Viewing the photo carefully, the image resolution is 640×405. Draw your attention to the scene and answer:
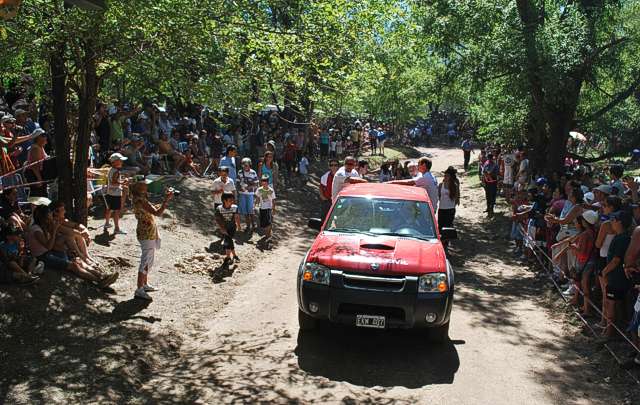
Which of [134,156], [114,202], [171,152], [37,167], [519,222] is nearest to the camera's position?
[37,167]

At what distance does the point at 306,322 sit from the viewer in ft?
25.7

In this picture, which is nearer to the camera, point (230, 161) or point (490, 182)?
point (230, 161)

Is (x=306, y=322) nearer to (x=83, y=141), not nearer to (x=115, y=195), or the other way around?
(x=83, y=141)

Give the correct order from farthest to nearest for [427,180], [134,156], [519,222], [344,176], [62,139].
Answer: [134,156], [519,222], [344,176], [427,180], [62,139]

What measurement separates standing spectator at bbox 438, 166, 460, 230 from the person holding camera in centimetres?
619

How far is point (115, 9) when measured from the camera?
8.59 meters

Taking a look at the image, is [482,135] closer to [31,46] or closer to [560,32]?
[560,32]

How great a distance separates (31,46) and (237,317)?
15.7ft

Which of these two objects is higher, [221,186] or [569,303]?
[221,186]

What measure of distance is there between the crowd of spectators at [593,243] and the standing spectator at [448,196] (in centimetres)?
138

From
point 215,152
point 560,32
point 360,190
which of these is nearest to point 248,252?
point 360,190

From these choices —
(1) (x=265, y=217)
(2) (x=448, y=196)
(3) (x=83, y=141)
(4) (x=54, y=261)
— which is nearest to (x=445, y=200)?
(2) (x=448, y=196)

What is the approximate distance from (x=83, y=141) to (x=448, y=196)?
7.23 metres

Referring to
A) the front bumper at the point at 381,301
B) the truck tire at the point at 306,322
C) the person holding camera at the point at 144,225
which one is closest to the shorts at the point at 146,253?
the person holding camera at the point at 144,225
